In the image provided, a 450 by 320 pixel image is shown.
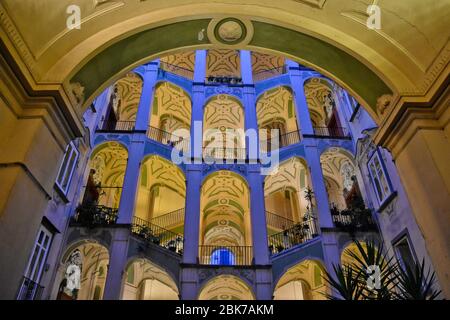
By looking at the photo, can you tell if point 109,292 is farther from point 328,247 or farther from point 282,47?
point 282,47

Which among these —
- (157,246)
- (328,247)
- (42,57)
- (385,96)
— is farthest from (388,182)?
(42,57)

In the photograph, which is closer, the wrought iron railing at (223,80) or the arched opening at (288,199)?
the arched opening at (288,199)

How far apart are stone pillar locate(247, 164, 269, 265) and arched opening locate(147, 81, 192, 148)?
4.94m

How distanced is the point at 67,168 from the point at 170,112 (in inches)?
356

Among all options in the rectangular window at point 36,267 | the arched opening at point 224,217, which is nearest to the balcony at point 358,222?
the arched opening at point 224,217

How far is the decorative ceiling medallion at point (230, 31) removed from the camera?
5.73m

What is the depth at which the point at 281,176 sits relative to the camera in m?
18.0

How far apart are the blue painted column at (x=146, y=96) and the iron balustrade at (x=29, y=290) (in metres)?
8.00

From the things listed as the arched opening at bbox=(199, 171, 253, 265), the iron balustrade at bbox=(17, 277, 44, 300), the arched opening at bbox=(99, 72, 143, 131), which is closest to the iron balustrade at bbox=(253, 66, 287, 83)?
the arched opening at bbox=(199, 171, 253, 265)

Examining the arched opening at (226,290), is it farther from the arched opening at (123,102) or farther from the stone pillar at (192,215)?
the arched opening at (123,102)

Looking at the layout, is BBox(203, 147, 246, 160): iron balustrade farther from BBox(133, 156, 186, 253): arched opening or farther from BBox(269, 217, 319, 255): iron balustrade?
BBox(269, 217, 319, 255): iron balustrade

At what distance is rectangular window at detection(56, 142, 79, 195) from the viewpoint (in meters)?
11.0

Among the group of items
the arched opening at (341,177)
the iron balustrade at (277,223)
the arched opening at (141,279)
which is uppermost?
the arched opening at (341,177)

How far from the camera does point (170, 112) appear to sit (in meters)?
19.6
